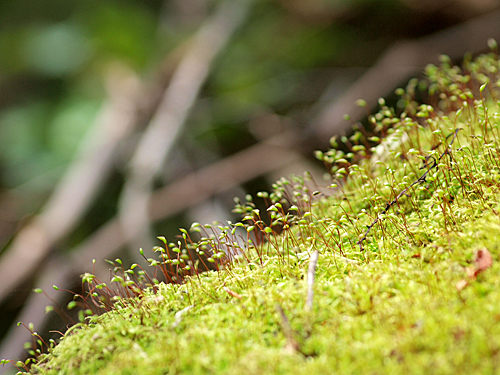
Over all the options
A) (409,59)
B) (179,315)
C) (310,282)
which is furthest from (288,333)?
(409,59)

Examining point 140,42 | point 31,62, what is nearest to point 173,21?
point 140,42

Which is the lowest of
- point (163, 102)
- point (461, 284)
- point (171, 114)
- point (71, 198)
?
point (461, 284)

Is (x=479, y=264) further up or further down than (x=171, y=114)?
further down

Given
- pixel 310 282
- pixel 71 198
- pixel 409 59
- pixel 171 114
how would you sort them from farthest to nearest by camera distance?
pixel 409 59 → pixel 171 114 → pixel 71 198 → pixel 310 282

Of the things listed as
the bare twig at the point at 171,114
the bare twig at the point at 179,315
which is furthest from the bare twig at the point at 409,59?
the bare twig at the point at 179,315

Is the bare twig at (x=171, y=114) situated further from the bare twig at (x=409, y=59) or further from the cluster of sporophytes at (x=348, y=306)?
the cluster of sporophytes at (x=348, y=306)

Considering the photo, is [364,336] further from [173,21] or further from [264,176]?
[173,21]

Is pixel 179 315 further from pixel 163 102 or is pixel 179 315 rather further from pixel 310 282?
pixel 163 102

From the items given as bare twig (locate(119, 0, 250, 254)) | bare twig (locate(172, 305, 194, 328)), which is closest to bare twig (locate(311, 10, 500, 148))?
bare twig (locate(119, 0, 250, 254))

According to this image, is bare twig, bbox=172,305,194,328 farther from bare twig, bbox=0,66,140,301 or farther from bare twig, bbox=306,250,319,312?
bare twig, bbox=0,66,140,301
